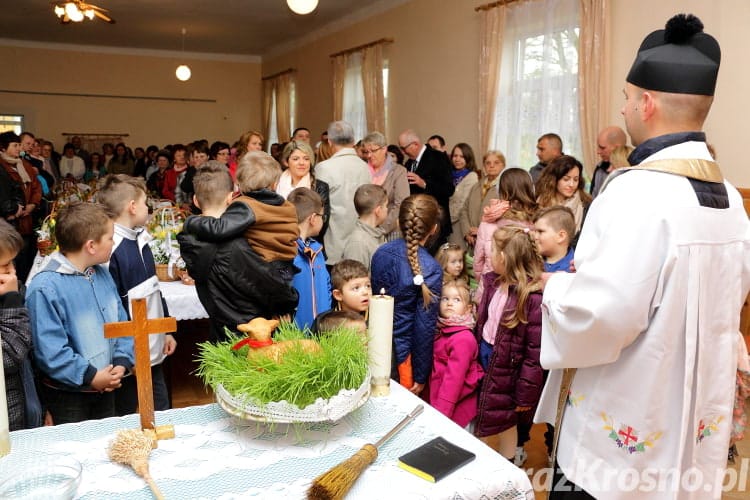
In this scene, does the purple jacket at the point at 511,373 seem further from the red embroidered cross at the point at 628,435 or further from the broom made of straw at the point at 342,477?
the broom made of straw at the point at 342,477

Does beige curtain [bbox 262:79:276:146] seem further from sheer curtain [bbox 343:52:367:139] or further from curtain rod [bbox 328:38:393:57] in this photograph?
sheer curtain [bbox 343:52:367:139]

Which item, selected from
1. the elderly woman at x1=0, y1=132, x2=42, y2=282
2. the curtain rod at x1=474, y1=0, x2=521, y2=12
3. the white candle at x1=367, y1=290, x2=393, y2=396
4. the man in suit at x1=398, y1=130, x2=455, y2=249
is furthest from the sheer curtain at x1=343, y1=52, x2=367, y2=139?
the white candle at x1=367, y1=290, x2=393, y2=396

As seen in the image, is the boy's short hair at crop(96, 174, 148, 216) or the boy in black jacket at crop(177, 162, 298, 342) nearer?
the boy in black jacket at crop(177, 162, 298, 342)

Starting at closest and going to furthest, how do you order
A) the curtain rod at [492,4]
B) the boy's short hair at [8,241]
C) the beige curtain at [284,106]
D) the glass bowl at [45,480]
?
the glass bowl at [45,480], the boy's short hair at [8,241], the curtain rod at [492,4], the beige curtain at [284,106]

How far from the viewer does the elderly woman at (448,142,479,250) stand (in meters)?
5.62

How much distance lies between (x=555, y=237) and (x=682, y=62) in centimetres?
133

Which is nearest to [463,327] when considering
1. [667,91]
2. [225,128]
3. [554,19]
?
[667,91]

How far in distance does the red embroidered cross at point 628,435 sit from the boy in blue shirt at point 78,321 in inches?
64.0

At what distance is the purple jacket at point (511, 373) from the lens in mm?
2482

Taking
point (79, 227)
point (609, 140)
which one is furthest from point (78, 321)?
point (609, 140)

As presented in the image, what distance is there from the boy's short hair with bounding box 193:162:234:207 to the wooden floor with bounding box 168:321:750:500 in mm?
695

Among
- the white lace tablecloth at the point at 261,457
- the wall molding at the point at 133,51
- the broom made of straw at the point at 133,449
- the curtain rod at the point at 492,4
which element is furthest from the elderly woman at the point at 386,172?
the wall molding at the point at 133,51

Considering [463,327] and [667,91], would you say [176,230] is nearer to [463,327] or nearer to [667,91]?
[463,327]

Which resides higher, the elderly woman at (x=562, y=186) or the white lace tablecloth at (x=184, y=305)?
the elderly woman at (x=562, y=186)
